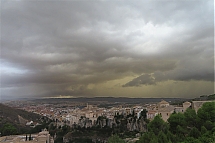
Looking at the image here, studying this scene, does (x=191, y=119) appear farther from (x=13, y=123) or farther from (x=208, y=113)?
(x=13, y=123)

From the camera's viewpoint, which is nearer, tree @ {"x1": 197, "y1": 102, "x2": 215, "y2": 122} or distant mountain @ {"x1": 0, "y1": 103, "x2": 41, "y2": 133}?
tree @ {"x1": 197, "y1": 102, "x2": 215, "y2": 122}

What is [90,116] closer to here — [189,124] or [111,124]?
[111,124]

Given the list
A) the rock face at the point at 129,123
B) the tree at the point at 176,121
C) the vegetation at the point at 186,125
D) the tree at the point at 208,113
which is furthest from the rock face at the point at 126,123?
the tree at the point at 208,113

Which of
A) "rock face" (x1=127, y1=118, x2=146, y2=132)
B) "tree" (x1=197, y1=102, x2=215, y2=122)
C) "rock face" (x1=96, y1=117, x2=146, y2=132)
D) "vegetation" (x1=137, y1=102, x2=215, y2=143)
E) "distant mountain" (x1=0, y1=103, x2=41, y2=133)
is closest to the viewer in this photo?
"vegetation" (x1=137, y1=102, x2=215, y2=143)

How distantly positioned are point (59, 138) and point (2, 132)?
8675mm

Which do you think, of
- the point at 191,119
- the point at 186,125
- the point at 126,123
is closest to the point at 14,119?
the point at 126,123

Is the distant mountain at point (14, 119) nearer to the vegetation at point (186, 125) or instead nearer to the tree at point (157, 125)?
the tree at point (157, 125)

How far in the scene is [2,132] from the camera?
27.6 metres

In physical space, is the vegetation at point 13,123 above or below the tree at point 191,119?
below

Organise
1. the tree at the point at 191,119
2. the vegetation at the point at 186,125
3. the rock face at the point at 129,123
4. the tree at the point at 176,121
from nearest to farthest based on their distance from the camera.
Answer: the vegetation at the point at 186,125
the tree at the point at 191,119
the tree at the point at 176,121
the rock face at the point at 129,123

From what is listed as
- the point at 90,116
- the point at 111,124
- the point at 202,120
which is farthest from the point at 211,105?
the point at 90,116

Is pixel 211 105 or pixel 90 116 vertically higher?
pixel 211 105

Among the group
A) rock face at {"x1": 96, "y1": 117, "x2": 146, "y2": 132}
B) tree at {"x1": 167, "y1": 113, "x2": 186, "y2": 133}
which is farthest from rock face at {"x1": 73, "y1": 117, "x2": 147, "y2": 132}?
tree at {"x1": 167, "y1": 113, "x2": 186, "y2": 133}

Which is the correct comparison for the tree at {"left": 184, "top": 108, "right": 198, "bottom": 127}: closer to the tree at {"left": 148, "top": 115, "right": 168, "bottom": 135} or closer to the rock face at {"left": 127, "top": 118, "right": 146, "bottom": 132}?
the tree at {"left": 148, "top": 115, "right": 168, "bottom": 135}
